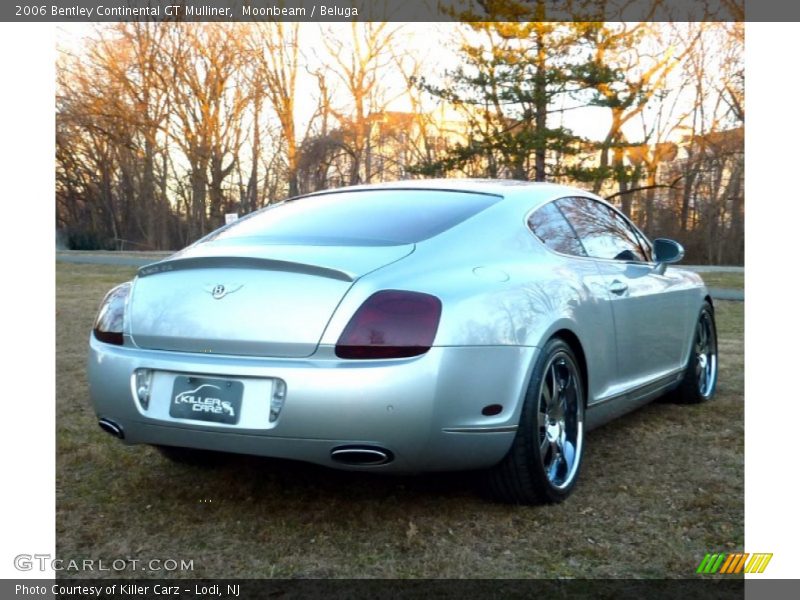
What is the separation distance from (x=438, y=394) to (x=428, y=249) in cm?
61

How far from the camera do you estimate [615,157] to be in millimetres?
25734

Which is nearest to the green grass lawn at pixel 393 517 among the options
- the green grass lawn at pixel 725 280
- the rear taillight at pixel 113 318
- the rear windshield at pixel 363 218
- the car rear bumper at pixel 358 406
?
the car rear bumper at pixel 358 406

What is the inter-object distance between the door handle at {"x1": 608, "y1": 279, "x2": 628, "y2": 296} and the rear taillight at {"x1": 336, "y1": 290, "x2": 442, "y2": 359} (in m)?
1.44

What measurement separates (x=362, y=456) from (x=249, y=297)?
0.70 meters

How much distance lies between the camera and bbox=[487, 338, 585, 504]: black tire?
3.20 metres

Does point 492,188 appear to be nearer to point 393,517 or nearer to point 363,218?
point 363,218

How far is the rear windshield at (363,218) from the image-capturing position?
11.0 feet

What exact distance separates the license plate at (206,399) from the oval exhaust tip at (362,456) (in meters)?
0.38

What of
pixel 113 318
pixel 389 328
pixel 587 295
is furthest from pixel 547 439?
pixel 113 318

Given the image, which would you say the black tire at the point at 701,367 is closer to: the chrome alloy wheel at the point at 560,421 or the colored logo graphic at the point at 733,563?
the chrome alloy wheel at the point at 560,421

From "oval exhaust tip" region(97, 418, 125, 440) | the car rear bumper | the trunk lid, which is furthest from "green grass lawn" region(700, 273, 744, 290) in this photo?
"oval exhaust tip" region(97, 418, 125, 440)

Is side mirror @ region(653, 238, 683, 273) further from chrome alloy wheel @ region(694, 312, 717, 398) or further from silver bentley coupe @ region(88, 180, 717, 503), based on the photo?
silver bentley coupe @ region(88, 180, 717, 503)

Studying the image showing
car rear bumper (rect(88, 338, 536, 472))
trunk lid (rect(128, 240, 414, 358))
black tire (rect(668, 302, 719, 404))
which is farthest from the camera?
black tire (rect(668, 302, 719, 404))

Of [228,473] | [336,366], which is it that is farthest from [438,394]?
[228,473]
